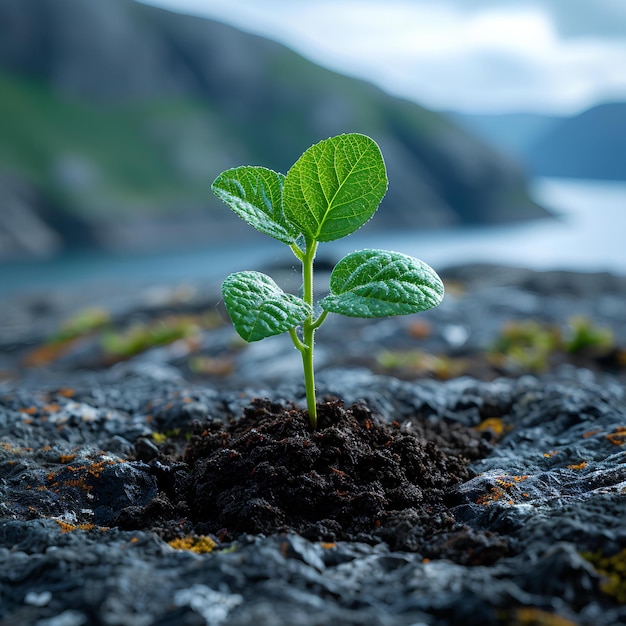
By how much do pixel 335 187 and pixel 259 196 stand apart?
0.27 m

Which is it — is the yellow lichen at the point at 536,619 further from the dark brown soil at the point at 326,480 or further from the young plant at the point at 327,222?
the young plant at the point at 327,222

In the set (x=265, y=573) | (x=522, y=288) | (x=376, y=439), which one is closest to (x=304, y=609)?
(x=265, y=573)

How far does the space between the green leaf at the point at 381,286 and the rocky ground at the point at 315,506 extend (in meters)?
0.46

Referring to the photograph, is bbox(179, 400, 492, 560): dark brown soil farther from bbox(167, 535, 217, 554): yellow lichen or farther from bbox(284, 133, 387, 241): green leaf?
bbox(284, 133, 387, 241): green leaf

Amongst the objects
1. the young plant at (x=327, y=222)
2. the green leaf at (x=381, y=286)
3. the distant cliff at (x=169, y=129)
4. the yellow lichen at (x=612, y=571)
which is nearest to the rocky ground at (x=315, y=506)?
the yellow lichen at (x=612, y=571)

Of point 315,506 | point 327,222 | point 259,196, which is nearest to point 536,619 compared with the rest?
point 315,506

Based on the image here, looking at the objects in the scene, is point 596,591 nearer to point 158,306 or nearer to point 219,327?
point 219,327

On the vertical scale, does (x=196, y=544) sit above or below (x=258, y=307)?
below

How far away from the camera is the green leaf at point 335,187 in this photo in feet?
6.88

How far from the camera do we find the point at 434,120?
57781 mm

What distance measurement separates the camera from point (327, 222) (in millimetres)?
2164

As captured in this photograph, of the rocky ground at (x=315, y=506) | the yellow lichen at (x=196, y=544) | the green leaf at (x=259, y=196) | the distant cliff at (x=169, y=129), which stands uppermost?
the distant cliff at (x=169, y=129)

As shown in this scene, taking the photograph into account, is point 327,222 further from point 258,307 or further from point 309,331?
point 258,307

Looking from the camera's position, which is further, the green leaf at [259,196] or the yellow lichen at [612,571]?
the green leaf at [259,196]
